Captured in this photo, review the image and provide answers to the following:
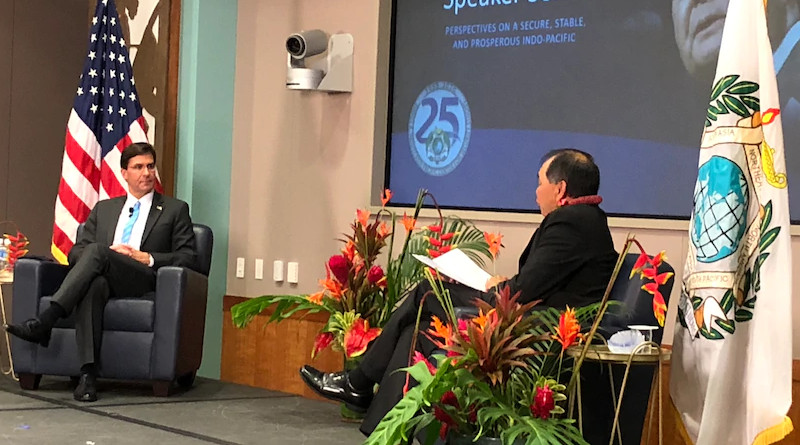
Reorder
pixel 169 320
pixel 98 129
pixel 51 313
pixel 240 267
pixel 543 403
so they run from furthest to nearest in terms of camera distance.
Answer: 1. pixel 240 267
2. pixel 98 129
3. pixel 169 320
4. pixel 51 313
5. pixel 543 403

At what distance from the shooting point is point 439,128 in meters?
5.58

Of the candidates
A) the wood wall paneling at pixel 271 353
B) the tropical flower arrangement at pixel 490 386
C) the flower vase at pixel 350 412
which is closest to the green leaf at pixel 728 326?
the tropical flower arrangement at pixel 490 386

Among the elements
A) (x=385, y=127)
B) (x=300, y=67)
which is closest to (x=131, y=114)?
(x=300, y=67)

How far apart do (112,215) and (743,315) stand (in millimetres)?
3211

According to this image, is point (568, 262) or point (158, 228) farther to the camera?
point (158, 228)

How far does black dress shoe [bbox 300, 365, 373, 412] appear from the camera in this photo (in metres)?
4.68

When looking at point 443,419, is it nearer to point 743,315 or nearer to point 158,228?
point 743,315

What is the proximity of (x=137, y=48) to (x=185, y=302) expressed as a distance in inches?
66.5

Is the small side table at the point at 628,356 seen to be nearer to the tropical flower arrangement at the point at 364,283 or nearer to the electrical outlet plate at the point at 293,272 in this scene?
the tropical flower arrangement at the point at 364,283

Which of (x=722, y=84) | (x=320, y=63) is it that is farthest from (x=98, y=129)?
(x=722, y=84)

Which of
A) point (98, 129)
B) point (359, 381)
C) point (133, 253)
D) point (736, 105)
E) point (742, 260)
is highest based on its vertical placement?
point (736, 105)

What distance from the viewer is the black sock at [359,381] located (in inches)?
182

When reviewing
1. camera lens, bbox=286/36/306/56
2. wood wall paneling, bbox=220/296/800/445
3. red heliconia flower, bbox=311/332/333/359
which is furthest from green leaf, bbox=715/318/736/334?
camera lens, bbox=286/36/306/56

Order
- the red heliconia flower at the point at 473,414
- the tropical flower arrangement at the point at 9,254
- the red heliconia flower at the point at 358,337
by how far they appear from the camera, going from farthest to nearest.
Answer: the tropical flower arrangement at the point at 9,254, the red heliconia flower at the point at 358,337, the red heliconia flower at the point at 473,414
